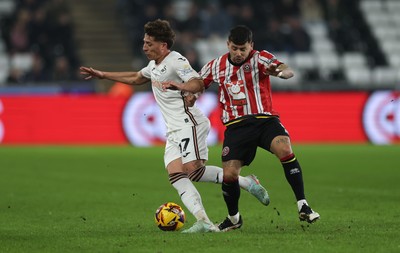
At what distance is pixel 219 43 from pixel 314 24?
3366 millimetres

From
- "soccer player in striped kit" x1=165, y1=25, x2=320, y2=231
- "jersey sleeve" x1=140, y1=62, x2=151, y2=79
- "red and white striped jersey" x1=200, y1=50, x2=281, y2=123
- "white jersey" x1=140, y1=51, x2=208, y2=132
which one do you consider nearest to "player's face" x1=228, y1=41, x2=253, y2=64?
"soccer player in striped kit" x1=165, y1=25, x2=320, y2=231

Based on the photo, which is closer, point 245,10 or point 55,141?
point 55,141

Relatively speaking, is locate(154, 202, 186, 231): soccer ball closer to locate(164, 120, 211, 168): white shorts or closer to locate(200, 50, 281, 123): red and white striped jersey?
locate(164, 120, 211, 168): white shorts

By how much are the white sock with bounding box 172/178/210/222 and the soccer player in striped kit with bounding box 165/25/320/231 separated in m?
0.34

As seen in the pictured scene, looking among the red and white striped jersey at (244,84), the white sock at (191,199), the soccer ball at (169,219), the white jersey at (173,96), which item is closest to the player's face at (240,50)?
the red and white striped jersey at (244,84)

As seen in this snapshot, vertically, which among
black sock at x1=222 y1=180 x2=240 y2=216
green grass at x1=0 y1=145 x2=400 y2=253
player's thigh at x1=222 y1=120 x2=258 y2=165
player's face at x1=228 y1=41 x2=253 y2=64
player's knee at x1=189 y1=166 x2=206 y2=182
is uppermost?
player's face at x1=228 y1=41 x2=253 y2=64

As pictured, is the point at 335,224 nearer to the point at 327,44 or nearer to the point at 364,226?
the point at 364,226

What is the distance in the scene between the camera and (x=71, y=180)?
1549 cm

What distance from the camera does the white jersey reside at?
9609 millimetres

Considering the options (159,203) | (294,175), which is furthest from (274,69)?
(159,203)

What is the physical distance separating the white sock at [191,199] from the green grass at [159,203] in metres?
0.33

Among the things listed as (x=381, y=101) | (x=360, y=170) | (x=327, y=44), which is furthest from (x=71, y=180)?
(x=327, y=44)

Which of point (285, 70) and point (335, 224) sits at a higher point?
point (285, 70)

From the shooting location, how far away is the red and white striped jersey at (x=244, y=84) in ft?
31.1
